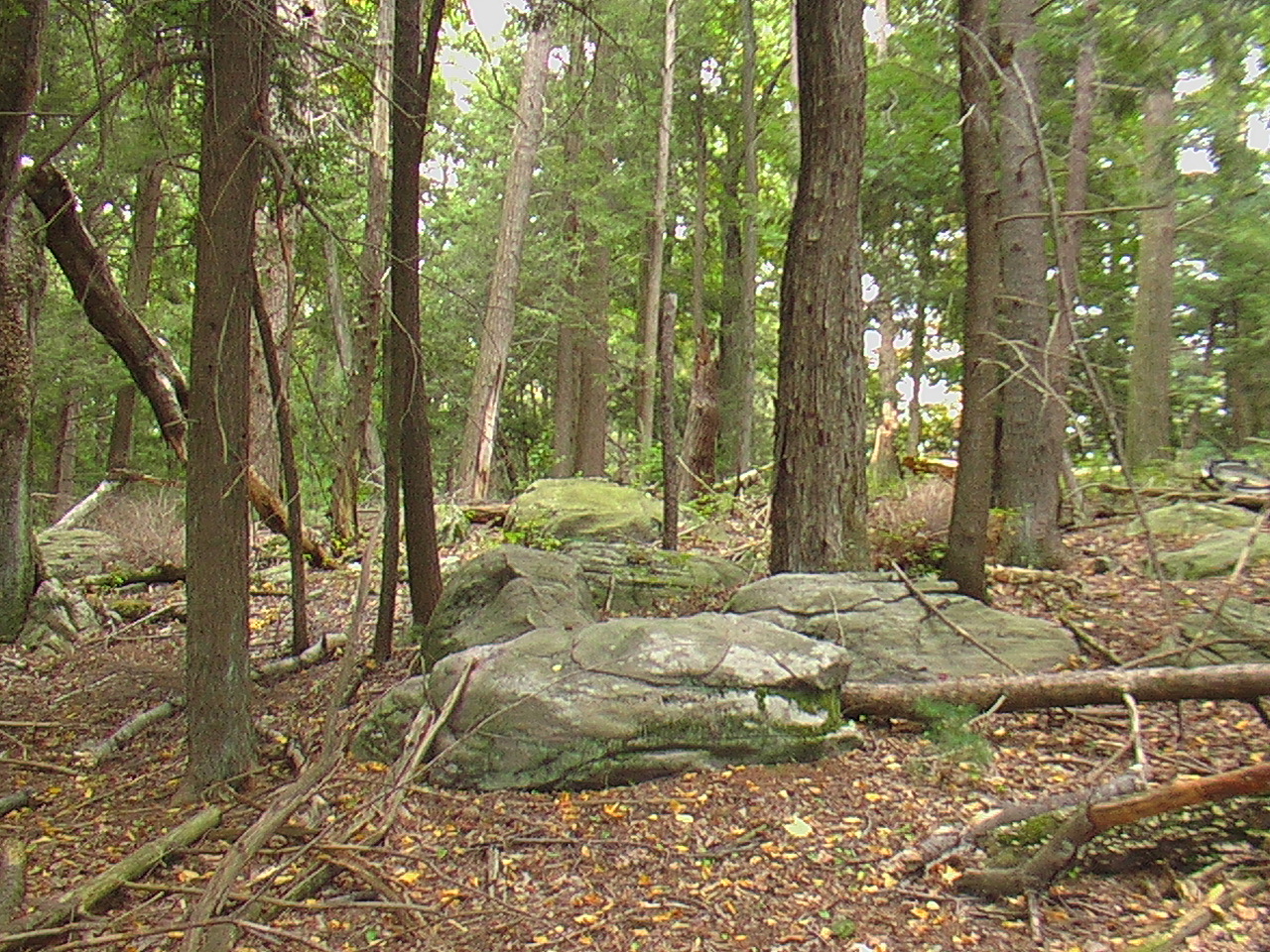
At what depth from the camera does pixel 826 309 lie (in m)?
6.86

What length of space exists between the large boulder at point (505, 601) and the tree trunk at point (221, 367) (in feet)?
5.67

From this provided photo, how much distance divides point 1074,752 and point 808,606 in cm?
183

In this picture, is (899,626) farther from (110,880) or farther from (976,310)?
(110,880)

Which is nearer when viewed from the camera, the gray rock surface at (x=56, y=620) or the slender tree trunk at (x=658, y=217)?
the gray rock surface at (x=56, y=620)

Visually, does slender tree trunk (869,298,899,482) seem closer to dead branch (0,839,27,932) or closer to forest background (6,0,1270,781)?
forest background (6,0,1270,781)

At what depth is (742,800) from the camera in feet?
15.0

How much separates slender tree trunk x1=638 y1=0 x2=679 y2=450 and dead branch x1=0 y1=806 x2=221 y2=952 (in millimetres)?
11161

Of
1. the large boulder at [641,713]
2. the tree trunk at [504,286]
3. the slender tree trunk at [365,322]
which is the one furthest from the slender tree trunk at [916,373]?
the large boulder at [641,713]

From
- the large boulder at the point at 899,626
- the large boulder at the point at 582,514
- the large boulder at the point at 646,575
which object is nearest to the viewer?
the large boulder at the point at 899,626

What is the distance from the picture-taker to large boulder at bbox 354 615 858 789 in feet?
16.1

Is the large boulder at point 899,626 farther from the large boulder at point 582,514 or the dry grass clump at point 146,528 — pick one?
the dry grass clump at point 146,528

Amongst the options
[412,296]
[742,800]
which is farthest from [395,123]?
[742,800]

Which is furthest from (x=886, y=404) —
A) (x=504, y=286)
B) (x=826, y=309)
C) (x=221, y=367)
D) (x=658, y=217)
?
(x=221, y=367)

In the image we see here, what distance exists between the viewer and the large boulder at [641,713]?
16.1 feet
